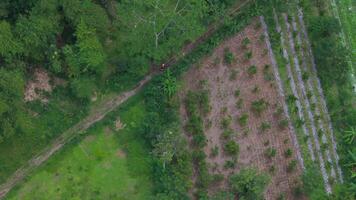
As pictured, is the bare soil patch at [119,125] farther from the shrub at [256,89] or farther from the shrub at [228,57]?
the shrub at [256,89]

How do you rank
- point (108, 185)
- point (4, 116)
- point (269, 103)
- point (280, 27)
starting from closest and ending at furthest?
point (4, 116) → point (108, 185) → point (269, 103) → point (280, 27)

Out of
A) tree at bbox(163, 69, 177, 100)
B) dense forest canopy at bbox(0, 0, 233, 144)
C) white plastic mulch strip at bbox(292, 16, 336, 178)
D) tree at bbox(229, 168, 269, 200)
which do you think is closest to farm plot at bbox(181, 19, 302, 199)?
tree at bbox(163, 69, 177, 100)

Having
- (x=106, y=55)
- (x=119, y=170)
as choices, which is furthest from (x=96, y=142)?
(x=106, y=55)

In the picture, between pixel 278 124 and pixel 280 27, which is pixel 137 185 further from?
pixel 280 27

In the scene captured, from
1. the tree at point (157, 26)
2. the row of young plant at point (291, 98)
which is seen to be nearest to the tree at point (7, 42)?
the tree at point (157, 26)

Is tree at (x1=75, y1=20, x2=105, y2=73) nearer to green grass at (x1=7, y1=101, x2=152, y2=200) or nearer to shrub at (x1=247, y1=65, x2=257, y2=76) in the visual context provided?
green grass at (x1=7, y1=101, x2=152, y2=200)

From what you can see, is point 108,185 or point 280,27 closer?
point 108,185
